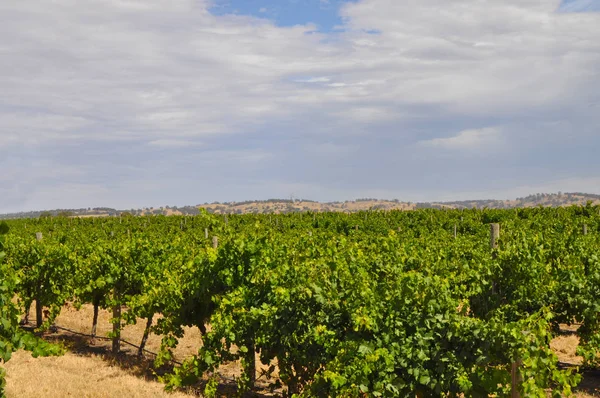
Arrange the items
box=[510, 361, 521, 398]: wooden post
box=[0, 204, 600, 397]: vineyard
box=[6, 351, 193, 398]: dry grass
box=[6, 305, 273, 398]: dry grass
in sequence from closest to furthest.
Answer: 1. box=[510, 361, 521, 398]: wooden post
2. box=[0, 204, 600, 397]: vineyard
3. box=[6, 351, 193, 398]: dry grass
4. box=[6, 305, 273, 398]: dry grass

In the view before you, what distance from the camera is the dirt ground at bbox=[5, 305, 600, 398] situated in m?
8.92

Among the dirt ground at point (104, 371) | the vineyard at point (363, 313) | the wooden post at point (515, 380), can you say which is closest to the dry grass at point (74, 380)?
the dirt ground at point (104, 371)

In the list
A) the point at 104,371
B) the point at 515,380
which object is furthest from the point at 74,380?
the point at 515,380

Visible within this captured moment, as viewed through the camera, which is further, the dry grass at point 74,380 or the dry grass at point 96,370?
the dry grass at point 96,370

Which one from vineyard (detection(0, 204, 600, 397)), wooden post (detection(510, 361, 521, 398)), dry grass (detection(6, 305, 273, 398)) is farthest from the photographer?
dry grass (detection(6, 305, 273, 398))

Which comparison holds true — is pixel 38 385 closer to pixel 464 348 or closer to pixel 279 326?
pixel 279 326

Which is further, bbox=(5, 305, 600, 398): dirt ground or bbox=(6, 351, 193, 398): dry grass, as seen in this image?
bbox=(5, 305, 600, 398): dirt ground

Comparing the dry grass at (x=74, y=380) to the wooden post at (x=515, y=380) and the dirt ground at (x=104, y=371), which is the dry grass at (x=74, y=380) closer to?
the dirt ground at (x=104, y=371)

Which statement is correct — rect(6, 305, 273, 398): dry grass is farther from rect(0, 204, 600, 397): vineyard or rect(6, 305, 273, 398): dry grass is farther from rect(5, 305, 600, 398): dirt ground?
rect(0, 204, 600, 397): vineyard

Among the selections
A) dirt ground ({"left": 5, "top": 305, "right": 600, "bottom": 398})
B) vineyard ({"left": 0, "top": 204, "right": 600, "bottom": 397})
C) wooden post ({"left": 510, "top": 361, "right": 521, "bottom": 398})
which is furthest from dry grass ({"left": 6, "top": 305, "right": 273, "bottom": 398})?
wooden post ({"left": 510, "top": 361, "right": 521, "bottom": 398})

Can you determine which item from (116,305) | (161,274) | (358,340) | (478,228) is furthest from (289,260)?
(478,228)

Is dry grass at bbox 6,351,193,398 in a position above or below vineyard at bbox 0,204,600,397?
below

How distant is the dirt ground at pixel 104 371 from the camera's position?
892cm

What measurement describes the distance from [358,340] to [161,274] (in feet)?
22.8
